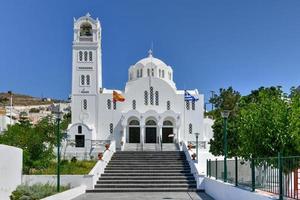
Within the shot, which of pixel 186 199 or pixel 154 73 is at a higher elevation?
pixel 154 73

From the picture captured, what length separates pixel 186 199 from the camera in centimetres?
1952

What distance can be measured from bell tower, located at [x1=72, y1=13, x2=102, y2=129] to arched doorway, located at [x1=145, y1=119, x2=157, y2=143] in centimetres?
526

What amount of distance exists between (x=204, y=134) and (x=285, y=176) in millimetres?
41986

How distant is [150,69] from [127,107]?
18.1 ft

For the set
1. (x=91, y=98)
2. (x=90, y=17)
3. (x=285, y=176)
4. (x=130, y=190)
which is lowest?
(x=130, y=190)

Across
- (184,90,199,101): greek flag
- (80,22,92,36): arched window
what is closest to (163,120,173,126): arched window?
(184,90,199,101): greek flag

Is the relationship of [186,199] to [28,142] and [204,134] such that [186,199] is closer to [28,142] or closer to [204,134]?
[28,142]

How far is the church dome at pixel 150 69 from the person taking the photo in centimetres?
5403

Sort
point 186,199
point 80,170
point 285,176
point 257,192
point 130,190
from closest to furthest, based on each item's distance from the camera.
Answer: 1. point 285,176
2. point 257,192
3. point 186,199
4. point 130,190
5. point 80,170

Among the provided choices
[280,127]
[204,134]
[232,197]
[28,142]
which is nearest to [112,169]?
[28,142]

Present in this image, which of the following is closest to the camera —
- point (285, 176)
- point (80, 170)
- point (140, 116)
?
point (285, 176)

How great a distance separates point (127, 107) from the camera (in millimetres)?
51156

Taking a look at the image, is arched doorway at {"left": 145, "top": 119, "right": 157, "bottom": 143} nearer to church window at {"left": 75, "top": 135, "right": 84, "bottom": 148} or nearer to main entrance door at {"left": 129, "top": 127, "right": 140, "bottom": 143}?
main entrance door at {"left": 129, "top": 127, "right": 140, "bottom": 143}

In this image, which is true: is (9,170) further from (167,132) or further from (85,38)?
(85,38)
